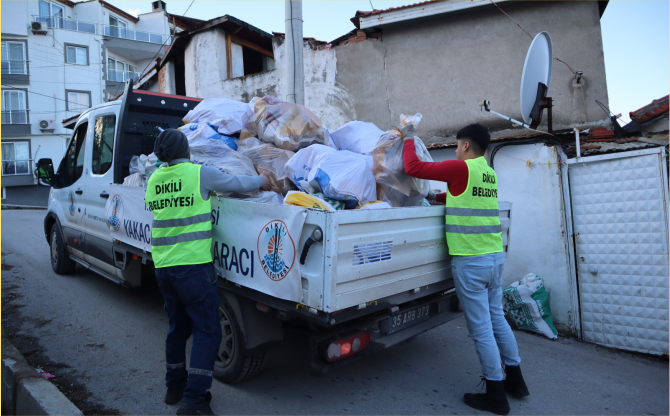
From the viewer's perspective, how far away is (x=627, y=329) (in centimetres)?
459

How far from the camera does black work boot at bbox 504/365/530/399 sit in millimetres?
3188

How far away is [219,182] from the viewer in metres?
2.89

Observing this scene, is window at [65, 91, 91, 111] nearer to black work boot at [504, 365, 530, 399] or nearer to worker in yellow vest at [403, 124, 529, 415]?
worker in yellow vest at [403, 124, 529, 415]

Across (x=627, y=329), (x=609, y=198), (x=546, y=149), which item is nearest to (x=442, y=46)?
(x=546, y=149)

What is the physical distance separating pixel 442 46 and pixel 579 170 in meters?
3.66

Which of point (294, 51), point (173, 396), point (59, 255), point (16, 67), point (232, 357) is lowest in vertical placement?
point (173, 396)

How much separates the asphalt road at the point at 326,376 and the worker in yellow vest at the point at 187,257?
0.93 ft

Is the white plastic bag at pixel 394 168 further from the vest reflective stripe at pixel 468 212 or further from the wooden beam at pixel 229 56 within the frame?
the wooden beam at pixel 229 56

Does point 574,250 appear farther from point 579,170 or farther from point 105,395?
point 105,395

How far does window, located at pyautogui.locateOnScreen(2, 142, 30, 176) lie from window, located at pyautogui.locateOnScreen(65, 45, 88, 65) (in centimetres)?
615

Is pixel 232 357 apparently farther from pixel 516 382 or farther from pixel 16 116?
pixel 16 116

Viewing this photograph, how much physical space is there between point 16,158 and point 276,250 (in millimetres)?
32130

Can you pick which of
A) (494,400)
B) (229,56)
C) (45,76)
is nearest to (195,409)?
(494,400)

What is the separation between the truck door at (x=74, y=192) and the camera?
210 inches
